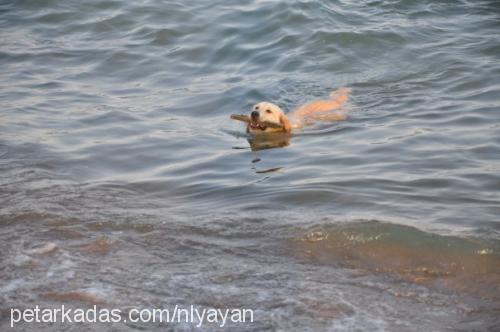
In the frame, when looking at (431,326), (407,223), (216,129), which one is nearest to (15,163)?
(216,129)

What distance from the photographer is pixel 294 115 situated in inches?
340

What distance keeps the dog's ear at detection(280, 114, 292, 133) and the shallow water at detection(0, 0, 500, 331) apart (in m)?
0.27

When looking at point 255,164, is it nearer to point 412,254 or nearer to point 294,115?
point 294,115

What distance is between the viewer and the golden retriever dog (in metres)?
7.97

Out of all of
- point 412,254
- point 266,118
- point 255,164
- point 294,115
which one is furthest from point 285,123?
point 412,254

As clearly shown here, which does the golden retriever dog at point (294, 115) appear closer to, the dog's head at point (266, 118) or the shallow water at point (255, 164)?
the dog's head at point (266, 118)

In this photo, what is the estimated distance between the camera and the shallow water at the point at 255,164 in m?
4.29

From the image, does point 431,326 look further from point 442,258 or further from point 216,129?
point 216,129

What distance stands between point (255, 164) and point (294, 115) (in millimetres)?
1748

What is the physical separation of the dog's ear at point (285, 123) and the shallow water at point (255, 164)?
0.27m

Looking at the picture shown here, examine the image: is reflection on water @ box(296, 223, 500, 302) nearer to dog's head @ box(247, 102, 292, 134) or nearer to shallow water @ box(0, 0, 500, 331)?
shallow water @ box(0, 0, 500, 331)

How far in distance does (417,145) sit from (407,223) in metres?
2.04

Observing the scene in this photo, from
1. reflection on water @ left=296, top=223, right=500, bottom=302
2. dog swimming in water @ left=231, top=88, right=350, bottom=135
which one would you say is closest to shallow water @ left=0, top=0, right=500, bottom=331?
reflection on water @ left=296, top=223, right=500, bottom=302

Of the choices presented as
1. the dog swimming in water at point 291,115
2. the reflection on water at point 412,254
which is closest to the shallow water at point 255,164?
→ the reflection on water at point 412,254
